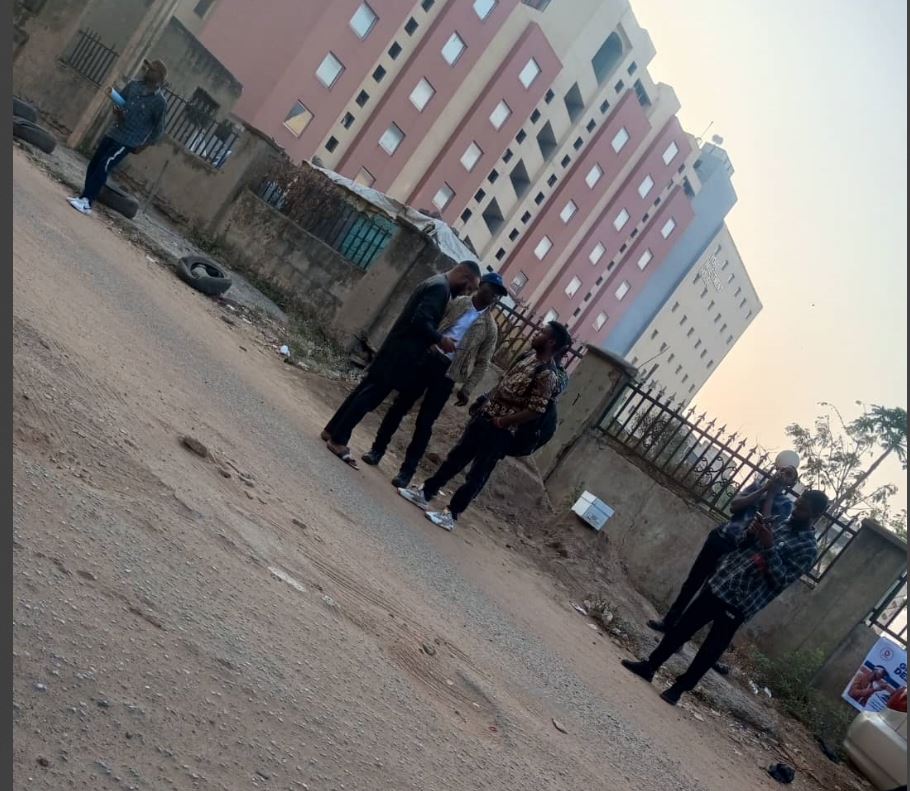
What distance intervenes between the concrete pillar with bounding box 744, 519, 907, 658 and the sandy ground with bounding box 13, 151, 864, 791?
2.78 m

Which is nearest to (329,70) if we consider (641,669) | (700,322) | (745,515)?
(745,515)

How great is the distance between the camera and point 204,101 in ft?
65.5

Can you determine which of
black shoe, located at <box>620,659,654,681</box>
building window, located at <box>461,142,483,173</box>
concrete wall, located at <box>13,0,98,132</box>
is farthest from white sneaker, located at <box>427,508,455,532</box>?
building window, located at <box>461,142,483,173</box>

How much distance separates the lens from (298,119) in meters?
33.5

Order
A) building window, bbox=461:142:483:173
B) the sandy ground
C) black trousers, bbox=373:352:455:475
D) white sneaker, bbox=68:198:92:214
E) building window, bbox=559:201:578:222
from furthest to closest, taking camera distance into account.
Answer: building window, bbox=559:201:578:222 < building window, bbox=461:142:483:173 < white sneaker, bbox=68:198:92:214 < black trousers, bbox=373:352:455:475 < the sandy ground

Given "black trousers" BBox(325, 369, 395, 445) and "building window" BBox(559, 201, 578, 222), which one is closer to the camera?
"black trousers" BBox(325, 369, 395, 445)

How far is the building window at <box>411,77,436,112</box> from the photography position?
3706cm

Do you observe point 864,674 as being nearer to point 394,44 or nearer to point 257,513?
point 257,513

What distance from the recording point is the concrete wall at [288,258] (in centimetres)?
1334

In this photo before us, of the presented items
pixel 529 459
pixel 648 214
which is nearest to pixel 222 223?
pixel 529 459

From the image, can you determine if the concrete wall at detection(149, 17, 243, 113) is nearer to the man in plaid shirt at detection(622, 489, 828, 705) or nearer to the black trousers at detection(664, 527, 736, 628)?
the black trousers at detection(664, 527, 736, 628)

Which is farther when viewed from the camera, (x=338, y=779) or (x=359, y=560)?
(x=359, y=560)

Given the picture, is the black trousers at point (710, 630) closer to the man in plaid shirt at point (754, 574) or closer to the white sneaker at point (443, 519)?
the man in plaid shirt at point (754, 574)

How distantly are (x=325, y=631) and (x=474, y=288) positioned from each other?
4.01 metres
